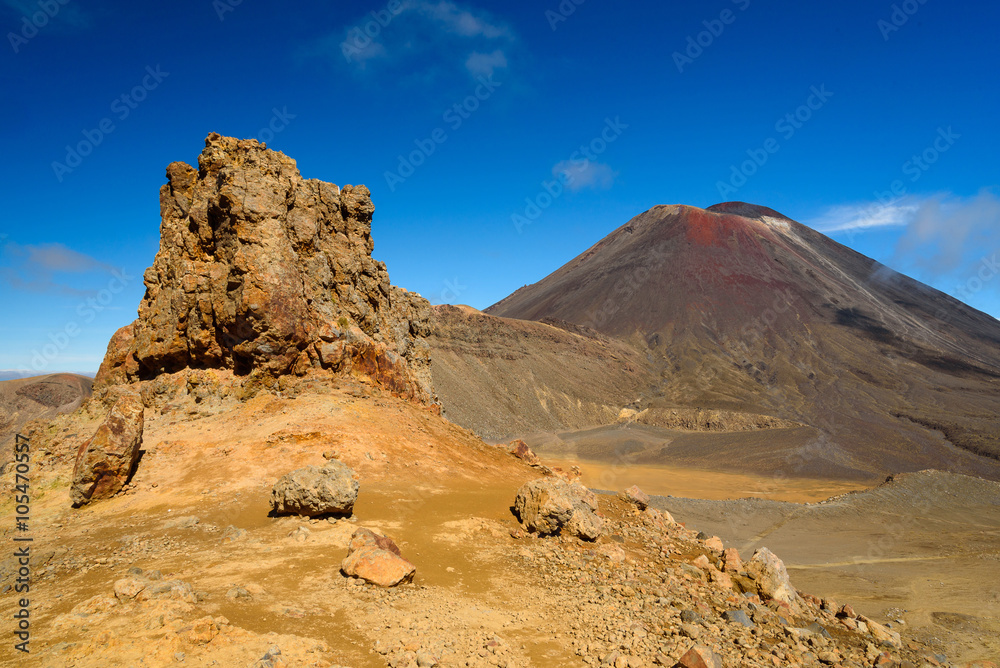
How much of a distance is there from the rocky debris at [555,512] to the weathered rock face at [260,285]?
6082 millimetres

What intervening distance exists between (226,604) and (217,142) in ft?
40.6

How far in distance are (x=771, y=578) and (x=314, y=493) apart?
6.71m

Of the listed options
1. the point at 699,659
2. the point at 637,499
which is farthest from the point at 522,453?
the point at 699,659

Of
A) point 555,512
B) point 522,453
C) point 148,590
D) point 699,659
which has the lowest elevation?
point 699,659

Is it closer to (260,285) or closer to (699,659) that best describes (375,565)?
(699,659)

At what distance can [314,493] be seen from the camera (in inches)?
291

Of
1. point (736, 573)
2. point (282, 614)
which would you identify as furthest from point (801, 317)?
point (282, 614)

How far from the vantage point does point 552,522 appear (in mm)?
8320

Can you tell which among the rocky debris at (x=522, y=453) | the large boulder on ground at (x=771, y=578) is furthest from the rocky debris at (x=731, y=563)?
the rocky debris at (x=522, y=453)

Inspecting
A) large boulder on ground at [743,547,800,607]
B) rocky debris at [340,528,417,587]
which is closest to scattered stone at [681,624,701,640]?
large boulder on ground at [743,547,800,607]

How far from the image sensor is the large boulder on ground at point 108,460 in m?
8.51

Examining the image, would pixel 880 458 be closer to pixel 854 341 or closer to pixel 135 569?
pixel 854 341

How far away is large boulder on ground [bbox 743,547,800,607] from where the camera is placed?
760 centimetres

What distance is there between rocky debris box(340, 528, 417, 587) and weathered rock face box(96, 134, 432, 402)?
6.76m
